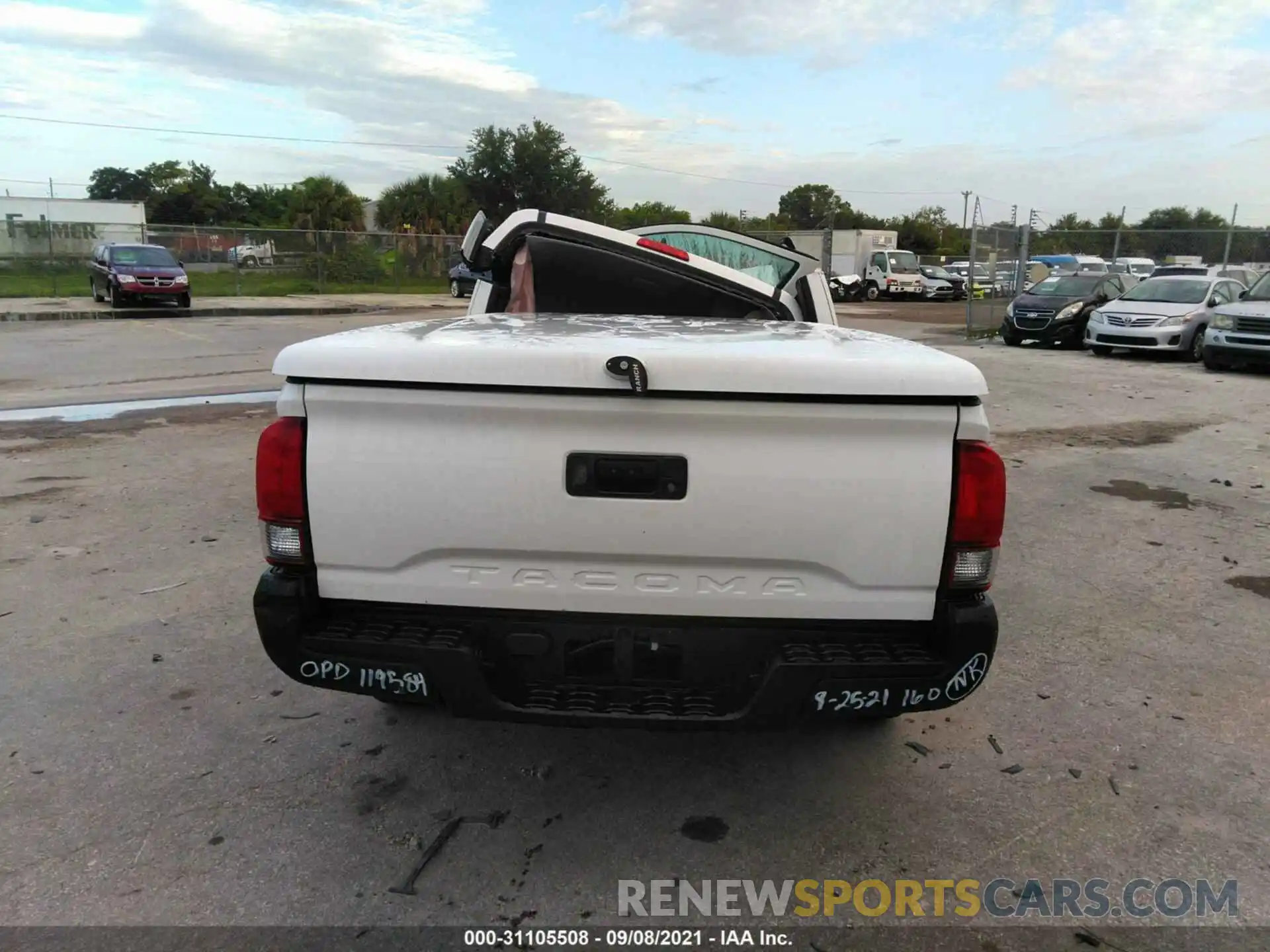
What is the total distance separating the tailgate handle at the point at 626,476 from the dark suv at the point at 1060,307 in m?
18.0

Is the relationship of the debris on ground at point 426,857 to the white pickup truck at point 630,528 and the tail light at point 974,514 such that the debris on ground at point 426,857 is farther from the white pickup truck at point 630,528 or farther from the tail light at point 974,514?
the tail light at point 974,514

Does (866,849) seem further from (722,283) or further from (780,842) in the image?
(722,283)

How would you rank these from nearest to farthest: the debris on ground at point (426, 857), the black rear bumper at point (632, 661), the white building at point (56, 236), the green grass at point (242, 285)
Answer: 1. the black rear bumper at point (632, 661)
2. the debris on ground at point (426, 857)
3. the green grass at point (242, 285)
4. the white building at point (56, 236)

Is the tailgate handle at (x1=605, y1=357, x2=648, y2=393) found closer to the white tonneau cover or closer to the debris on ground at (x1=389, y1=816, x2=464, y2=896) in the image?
the white tonneau cover

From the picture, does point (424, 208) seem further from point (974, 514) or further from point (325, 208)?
point (974, 514)

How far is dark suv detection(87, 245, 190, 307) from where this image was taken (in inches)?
894

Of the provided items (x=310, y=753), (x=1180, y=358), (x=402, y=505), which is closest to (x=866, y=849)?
(x=402, y=505)

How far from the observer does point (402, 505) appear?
2.39 meters

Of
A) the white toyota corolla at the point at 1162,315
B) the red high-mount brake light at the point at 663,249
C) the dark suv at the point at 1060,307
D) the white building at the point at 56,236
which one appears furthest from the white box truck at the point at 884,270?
the red high-mount brake light at the point at 663,249

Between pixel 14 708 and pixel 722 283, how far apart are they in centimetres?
334

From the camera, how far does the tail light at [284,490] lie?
2.41 metres

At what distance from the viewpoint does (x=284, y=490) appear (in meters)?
2.43

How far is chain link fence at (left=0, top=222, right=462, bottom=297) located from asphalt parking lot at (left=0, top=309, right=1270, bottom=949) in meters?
26.4

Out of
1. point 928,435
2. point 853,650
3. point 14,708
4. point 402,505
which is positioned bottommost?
point 14,708
